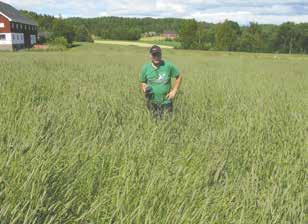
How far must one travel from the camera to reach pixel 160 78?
19.8 feet

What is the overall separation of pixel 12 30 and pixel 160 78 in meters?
55.2

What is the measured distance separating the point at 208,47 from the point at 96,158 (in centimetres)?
8244

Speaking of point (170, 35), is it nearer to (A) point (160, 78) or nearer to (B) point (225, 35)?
(B) point (225, 35)

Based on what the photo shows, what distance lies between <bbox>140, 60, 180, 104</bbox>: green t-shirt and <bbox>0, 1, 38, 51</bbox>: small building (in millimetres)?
52393

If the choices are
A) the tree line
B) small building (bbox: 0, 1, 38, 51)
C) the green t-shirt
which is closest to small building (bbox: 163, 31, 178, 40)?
the tree line

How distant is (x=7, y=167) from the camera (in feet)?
7.36

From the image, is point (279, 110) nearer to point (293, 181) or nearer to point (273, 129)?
point (273, 129)

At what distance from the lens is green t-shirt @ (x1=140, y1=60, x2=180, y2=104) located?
6035 millimetres

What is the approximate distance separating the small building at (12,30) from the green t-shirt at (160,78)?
172 ft

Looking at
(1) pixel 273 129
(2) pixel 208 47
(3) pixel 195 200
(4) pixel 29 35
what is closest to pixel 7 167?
(3) pixel 195 200

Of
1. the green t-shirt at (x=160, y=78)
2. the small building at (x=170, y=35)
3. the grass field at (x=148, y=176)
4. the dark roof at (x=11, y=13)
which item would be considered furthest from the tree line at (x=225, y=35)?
the grass field at (x=148, y=176)

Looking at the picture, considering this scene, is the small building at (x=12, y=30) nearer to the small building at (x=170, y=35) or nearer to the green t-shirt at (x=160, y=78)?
the green t-shirt at (x=160, y=78)

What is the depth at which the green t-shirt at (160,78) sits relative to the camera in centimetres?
604

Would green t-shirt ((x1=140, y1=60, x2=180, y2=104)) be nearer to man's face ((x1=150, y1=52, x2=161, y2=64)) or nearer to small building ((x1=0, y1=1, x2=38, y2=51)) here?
man's face ((x1=150, y1=52, x2=161, y2=64))
